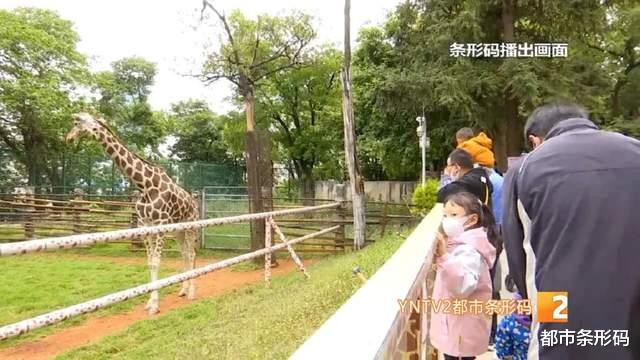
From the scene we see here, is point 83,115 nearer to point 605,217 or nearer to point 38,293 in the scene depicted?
point 38,293

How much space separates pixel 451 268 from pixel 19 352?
4.63 metres

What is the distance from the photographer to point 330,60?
27.1 meters

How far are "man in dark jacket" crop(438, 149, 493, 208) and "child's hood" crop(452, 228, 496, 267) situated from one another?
84 centimetres

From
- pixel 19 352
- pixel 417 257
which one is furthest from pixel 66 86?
pixel 417 257

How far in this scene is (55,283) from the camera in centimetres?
887

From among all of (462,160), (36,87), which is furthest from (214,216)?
(36,87)

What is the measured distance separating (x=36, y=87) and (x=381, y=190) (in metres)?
17.6

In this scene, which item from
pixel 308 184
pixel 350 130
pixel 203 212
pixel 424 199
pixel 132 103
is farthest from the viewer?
pixel 132 103

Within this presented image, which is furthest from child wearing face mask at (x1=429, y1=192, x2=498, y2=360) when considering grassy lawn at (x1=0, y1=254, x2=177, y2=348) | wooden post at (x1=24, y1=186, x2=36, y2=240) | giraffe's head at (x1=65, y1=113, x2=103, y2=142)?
wooden post at (x1=24, y1=186, x2=36, y2=240)

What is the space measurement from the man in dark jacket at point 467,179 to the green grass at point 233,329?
1.27 m

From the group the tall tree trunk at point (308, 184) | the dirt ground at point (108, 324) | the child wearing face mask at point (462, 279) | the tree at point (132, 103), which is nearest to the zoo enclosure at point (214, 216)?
the dirt ground at point (108, 324)

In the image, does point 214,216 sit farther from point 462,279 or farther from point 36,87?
point 36,87

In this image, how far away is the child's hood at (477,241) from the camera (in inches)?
102

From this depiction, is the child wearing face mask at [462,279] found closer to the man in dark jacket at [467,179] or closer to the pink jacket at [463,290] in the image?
the pink jacket at [463,290]
